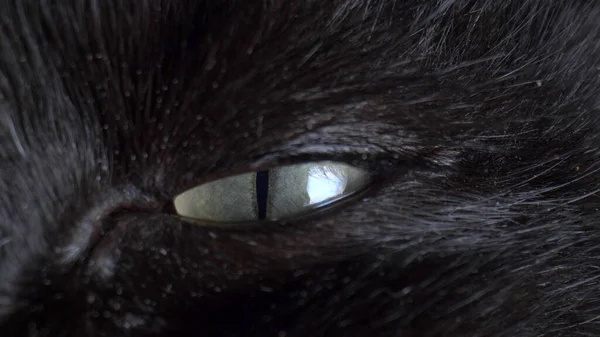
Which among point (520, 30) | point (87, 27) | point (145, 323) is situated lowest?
point (145, 323)

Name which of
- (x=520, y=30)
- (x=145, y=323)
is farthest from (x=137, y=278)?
(x=520, y=30)

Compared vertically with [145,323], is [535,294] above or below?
below

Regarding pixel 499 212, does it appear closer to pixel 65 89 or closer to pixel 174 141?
pixel 174 141

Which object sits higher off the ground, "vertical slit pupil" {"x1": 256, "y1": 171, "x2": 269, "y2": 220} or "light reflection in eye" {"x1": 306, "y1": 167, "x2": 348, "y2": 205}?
"vertical slit pupil" {"x1": 256, "y1": 171, "x2": 269, "y2": 220}

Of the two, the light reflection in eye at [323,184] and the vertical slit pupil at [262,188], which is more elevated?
the vertical slit pupil at [262,188]
